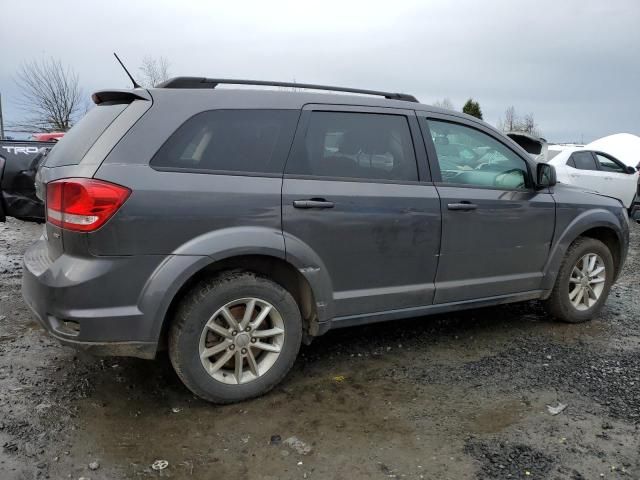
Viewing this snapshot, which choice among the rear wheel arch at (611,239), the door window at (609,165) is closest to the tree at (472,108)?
the door window at (609,165)

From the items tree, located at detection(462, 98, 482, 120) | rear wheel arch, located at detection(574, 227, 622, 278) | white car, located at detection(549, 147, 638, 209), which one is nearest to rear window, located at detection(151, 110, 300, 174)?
rear wheel arch, located at detection(574, 227, 622, 278)

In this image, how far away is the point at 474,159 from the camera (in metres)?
3.85

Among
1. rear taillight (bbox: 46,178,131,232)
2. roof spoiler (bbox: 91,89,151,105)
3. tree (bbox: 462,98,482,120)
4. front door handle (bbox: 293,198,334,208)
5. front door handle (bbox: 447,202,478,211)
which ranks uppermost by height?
roof spoiler (bbox: 91,89,151,105)

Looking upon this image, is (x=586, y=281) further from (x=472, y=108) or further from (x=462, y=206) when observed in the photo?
(x=472, y=108)

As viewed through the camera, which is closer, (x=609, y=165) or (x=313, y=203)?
(x=313, y=203)

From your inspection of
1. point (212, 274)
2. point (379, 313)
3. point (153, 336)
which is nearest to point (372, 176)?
point (379, 313)

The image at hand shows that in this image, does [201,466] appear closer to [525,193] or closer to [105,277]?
[105,277]

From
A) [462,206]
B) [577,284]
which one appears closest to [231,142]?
[462,206]

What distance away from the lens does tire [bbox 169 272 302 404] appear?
287 centimetres

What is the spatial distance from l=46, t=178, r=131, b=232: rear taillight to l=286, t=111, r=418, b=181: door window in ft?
3.28

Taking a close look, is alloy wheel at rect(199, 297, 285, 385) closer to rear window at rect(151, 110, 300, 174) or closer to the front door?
rear window at rect(151, 110, 300, 174)

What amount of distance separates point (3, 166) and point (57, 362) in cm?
211

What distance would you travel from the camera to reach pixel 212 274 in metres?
2.98

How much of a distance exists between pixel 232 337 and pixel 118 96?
1.56 m
